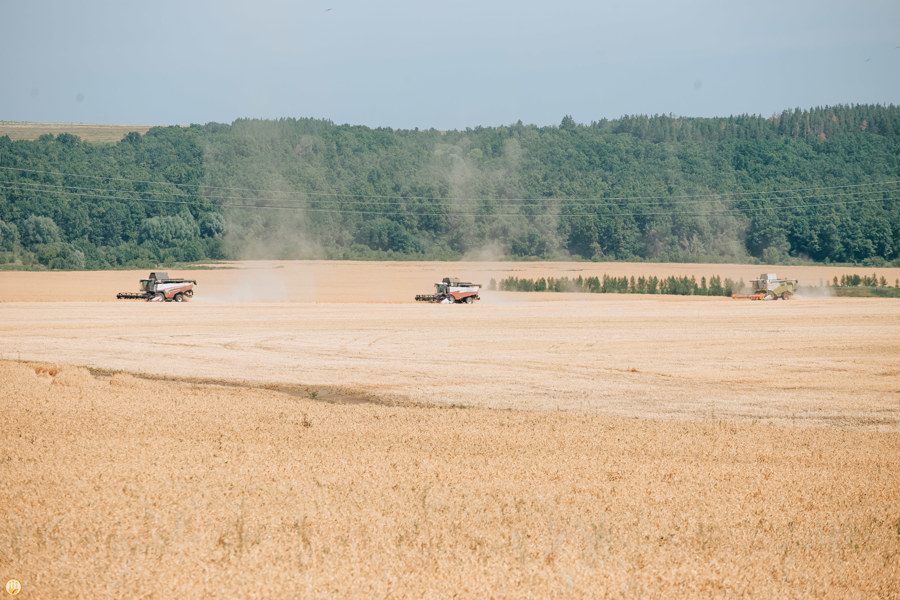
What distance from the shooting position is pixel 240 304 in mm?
58812

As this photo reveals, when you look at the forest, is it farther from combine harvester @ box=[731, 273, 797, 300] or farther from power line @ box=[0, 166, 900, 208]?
combine harvester @ box=[731, 273, 797, 300]

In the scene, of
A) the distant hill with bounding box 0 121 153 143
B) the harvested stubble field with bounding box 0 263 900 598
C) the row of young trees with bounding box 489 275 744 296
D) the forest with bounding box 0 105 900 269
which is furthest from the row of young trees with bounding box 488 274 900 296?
the distant hill with bounding box 0 121 153 143

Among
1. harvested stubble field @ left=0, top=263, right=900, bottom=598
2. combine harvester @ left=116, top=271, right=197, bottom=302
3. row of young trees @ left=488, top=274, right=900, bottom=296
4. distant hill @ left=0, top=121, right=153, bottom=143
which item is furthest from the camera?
distant hill @ left=0, top=121, right=153, bottom=143

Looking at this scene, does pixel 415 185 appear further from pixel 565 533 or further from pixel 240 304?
pixel 565 533

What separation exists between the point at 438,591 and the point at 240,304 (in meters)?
53.2

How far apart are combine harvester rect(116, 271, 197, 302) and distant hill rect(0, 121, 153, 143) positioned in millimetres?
111032

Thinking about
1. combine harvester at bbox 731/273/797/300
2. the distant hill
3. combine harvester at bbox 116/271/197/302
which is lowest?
combine harvester at bbox 731/273/797/300

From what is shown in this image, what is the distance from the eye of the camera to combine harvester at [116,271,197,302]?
199 ft

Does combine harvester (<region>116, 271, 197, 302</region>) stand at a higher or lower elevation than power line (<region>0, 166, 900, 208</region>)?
lower

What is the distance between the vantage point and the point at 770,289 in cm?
6775

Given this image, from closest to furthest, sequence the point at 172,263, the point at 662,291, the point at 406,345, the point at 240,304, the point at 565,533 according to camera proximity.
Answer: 1. the point at 565,533
2. the point at 406,345
3. the point at 240,304
4. the point at 662,291
5. the point at 172,263

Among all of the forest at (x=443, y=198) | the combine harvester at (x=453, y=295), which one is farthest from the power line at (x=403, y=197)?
the combine harvester at (x=453, y=295)

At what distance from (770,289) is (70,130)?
517 feet

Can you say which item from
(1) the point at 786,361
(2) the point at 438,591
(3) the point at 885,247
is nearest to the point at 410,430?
(2) the point at 438,591
